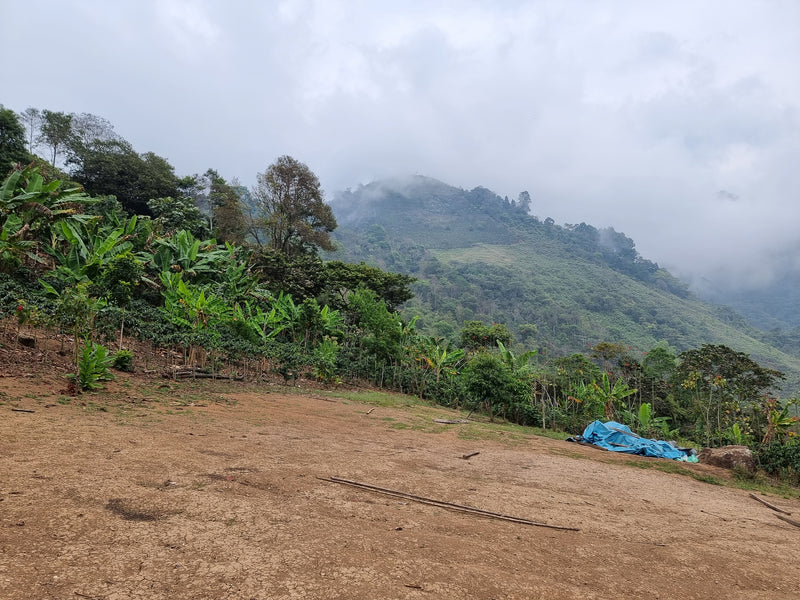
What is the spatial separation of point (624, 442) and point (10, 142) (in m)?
27.8

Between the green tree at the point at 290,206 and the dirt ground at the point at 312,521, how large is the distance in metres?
20.1

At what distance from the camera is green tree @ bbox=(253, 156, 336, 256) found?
26.2m

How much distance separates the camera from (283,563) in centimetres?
280

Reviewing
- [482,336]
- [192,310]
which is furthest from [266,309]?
[482,336]

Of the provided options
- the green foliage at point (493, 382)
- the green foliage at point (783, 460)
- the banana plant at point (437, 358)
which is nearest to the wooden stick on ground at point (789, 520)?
the green foliage at point (783, 460)

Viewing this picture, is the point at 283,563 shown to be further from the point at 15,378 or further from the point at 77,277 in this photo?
the point at 77,277

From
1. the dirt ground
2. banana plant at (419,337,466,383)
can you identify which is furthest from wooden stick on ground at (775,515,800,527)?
banana plant at (419,337,466,383)

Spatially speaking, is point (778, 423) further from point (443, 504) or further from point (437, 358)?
point (443, 504)

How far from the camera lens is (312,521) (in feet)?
11.8

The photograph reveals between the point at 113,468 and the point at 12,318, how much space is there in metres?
9.09

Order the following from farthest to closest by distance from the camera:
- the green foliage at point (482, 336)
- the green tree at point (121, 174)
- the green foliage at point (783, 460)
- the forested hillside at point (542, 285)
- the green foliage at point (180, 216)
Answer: the forested hillside at point (542, 285) → the green foliage at point (482, 336) → the green tree at point (121, 174) → the green foliage at point (180, 216) → the green foliage at point (783, 460)

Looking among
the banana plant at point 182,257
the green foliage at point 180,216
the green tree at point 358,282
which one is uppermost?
the green foliage at point 180,216

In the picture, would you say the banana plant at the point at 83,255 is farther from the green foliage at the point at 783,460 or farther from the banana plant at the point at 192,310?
the green foliage at the point at 783,460

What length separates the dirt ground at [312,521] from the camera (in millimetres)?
2617
